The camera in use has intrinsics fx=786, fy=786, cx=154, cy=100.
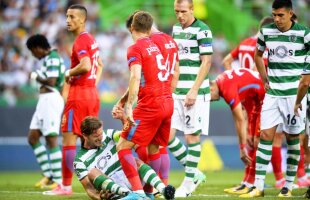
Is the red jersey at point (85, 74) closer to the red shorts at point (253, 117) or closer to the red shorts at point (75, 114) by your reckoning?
the red shorts at point (75, 114)

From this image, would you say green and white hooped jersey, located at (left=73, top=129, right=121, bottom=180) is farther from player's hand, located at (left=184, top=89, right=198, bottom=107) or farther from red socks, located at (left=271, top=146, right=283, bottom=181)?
red socks, located at (left=271, top=146, right=283, bottom=181)

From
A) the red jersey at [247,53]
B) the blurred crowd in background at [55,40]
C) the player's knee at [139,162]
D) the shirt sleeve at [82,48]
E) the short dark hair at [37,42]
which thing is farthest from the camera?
the blurred crowd in background at [55,40]

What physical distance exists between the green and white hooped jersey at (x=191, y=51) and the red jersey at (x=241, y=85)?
0.63 meters

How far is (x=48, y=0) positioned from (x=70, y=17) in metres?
10.8

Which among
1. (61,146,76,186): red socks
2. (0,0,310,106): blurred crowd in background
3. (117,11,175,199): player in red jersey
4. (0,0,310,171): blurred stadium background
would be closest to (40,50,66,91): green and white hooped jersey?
(61,146,76,186): red socks

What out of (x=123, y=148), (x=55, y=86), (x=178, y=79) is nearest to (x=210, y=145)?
(x=55, y=86)

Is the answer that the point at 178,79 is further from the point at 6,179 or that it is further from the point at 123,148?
the point at 6,179

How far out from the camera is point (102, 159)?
10.3 m

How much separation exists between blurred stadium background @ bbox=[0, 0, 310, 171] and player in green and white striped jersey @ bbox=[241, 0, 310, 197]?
26.9 ft

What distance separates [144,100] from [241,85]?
2987mm

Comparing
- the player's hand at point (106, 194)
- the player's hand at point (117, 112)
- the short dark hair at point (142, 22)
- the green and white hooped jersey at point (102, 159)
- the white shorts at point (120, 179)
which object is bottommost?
the player's hand at point (106, 194)

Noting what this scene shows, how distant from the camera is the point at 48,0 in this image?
73.3ft

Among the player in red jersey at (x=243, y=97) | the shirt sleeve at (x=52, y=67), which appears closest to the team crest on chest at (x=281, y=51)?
the player in red jersey at (x=243, y=97)

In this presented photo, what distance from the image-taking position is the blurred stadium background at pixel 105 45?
19.3 metres
